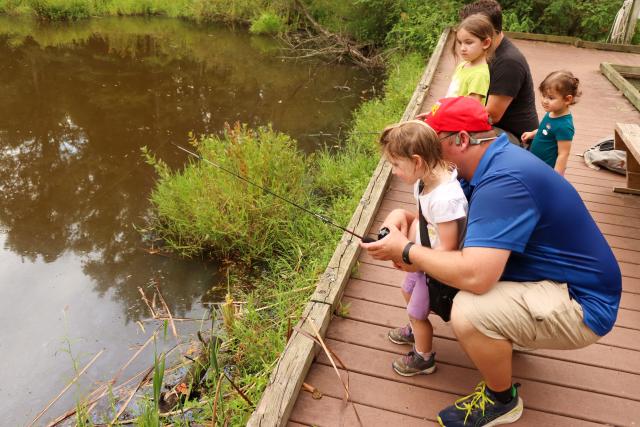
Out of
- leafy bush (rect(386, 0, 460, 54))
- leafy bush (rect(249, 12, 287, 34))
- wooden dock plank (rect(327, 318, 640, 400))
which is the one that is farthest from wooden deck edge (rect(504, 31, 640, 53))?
wooden dock plank (rect(327, 318, 640, 400))

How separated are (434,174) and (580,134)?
428 cm

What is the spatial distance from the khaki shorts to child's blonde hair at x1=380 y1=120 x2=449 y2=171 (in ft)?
1.57

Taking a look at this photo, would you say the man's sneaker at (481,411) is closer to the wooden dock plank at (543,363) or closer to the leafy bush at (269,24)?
the wooden dock plank at (543,363)

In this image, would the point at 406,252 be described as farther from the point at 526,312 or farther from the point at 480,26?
the point at 480,26

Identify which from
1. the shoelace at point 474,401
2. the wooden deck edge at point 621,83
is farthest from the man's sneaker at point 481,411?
the wooden deck edge at point 621,83

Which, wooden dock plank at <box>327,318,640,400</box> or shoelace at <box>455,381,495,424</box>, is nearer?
shoelace at <box>455,381,495,424</box>

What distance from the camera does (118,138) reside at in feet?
24.9

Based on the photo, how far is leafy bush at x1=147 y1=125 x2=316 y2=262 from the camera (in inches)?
179

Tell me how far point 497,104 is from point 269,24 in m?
13.1

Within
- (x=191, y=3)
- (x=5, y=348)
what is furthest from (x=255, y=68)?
(x=5, y=348)

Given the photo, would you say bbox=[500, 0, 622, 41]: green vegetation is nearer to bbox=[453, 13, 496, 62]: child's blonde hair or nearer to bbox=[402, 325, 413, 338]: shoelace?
bbox=[453, 13, 496, 62]: child's blonde hair

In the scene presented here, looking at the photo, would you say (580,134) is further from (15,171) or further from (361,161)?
(15,171)

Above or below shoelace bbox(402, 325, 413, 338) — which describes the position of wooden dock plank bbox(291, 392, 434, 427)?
below

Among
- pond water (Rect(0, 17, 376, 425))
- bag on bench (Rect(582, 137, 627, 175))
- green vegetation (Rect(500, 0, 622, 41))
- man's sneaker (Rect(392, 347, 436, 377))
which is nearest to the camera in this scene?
man's sneaker (Rect(392, 347, 436, 377))
